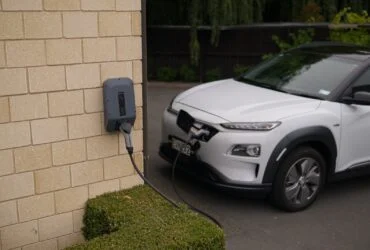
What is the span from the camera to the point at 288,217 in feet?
17.4

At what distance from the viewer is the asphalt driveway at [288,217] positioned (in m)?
4.84

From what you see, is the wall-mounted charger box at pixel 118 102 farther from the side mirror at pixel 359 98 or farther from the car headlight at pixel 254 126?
the side mirror at pixel 359 98

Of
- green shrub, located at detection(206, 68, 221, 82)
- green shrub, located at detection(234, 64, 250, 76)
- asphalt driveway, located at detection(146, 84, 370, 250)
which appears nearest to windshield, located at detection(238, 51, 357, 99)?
asphalt driveway, located at detection(146, 84, 370, 250)

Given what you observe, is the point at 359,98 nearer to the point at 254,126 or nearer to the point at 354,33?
the point at 254,126

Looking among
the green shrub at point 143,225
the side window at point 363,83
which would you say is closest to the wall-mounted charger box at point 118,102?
the green shrub at point 143,225

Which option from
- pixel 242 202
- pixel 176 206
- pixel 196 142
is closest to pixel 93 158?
pixel 176 206

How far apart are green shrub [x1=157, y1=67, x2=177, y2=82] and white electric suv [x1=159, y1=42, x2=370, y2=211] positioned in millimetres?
7069

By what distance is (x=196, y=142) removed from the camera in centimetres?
534

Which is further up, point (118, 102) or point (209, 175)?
point (118, 102)

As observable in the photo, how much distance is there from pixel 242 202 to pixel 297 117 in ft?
3.66

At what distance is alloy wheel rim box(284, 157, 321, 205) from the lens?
210 inches

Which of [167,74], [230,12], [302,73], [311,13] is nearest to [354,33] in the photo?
[311,13]

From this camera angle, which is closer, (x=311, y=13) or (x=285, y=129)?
(x=285, y=129)

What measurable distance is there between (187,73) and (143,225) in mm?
9599
